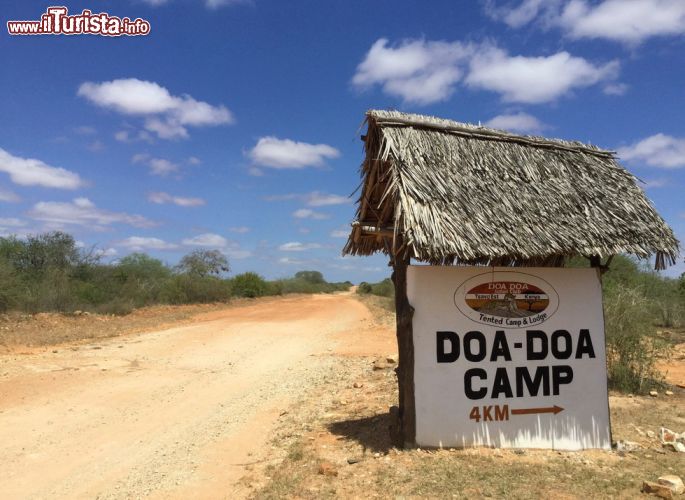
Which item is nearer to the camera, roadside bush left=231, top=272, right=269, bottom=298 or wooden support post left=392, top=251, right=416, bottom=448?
wooden support post left=392, top=251, right=416, bottom=448

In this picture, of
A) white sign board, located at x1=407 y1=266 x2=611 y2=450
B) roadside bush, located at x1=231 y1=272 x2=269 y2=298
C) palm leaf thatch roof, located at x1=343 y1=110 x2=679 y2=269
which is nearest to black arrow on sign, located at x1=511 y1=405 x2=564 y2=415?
white sign board, located at x1=407 y1=266 x2=611 y2=450

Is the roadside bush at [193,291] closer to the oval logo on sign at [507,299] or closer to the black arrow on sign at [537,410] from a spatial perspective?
the oval logo on sign at [507,299]

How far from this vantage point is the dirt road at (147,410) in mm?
6016

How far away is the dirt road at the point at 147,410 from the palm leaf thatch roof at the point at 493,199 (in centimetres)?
332

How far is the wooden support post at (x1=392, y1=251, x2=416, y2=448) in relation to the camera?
646 centimetres

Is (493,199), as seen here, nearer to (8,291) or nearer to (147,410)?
(147,410)

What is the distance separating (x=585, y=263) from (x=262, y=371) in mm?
10312

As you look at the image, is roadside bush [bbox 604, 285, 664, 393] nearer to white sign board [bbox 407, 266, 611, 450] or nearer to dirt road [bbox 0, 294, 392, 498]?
white sign board [bbox 407, 266, 611, 450]

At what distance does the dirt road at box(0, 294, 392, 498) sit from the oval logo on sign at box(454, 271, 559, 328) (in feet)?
10.8

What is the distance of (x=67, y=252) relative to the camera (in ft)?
87.6

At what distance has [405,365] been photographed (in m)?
6.57

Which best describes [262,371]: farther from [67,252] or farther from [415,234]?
[67,252]

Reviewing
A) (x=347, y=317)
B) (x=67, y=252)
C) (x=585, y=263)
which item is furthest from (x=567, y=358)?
(x=67, y=252)

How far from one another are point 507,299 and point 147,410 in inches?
232
